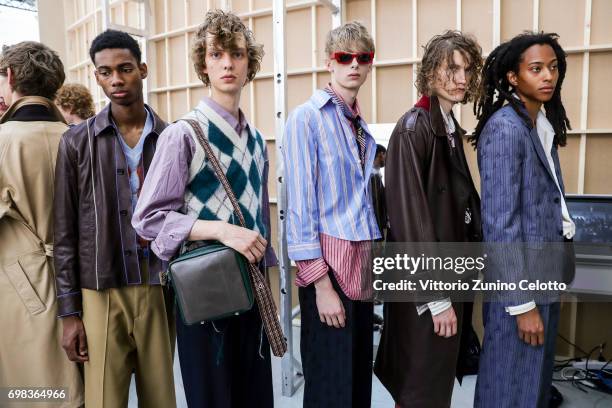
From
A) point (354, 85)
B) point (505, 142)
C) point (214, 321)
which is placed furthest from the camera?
point (354, 85)

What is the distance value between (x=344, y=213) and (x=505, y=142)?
2.10 ft

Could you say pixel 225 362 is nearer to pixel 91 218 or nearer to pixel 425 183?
pixel 91 218

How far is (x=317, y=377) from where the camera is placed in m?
1.60

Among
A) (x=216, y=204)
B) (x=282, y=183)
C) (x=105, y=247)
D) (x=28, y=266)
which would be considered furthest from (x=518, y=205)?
(x=28, y=266)

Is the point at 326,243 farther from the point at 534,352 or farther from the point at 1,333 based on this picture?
the point at 1,333

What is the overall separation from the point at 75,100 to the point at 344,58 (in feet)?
6.45

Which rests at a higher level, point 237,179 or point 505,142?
point 505,142

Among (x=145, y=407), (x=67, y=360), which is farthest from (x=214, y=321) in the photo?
(x=67, y=360)

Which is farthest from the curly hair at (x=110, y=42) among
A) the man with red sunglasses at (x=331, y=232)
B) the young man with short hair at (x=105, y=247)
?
the man with red sunglasses at (x=331, y=232)

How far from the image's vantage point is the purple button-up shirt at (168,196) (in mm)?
1285

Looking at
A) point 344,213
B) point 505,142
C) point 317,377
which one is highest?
point 505,142

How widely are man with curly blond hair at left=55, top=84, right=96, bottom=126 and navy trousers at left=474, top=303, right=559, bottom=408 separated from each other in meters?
2.67

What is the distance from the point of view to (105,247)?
152 centimetres

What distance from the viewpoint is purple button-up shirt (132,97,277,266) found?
4.22ft
